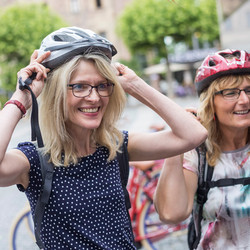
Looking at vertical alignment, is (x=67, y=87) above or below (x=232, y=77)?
above

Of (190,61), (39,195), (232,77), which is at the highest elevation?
(232,77)

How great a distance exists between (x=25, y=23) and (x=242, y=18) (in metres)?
17.8

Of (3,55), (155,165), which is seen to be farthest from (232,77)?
(3,55)

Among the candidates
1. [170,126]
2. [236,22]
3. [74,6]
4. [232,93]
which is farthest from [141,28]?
[170,126]

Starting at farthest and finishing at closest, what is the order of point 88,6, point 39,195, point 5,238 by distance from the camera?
point 88,6 → point 5,238 → point 39,195

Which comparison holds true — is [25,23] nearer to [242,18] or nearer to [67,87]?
[242,18]

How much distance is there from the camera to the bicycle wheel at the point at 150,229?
4.18 meters

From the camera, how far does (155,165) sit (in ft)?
14.7

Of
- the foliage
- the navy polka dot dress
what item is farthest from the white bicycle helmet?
the foliage

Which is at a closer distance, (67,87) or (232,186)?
(67,87)

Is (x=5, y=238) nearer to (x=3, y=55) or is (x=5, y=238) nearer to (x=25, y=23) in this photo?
(x=3, y=55)

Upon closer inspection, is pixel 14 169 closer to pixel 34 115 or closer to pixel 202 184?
pixel 34 115

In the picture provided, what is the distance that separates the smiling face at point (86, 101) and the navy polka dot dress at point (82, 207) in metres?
0.17

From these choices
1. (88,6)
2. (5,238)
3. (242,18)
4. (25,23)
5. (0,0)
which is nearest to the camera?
(5,238)
